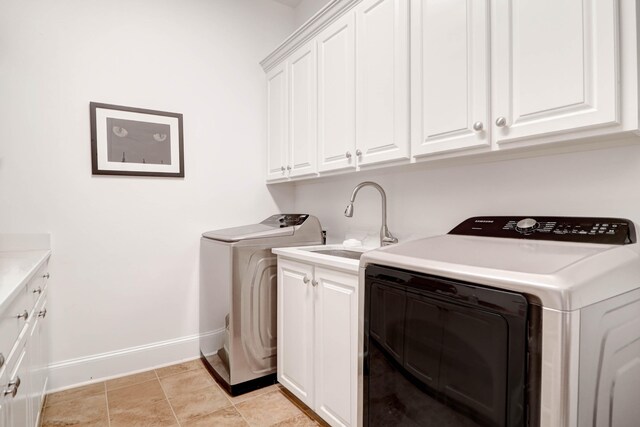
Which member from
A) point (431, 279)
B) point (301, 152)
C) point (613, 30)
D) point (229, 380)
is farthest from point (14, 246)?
point (613, 30)

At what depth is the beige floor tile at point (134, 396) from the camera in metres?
1.98

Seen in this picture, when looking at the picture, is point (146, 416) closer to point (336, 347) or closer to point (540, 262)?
point (336, 347)

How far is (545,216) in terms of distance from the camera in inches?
53.0

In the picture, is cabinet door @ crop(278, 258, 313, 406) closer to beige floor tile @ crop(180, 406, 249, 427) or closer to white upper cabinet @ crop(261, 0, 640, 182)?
beige floor tile @ crop(180, 406, 249, 427)

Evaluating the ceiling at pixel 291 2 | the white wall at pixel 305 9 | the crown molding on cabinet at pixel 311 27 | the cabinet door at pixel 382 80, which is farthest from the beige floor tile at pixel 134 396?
the ceiling at pixel 291 2

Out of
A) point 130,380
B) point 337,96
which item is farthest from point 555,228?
point 130,380

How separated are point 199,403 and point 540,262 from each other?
196 cm

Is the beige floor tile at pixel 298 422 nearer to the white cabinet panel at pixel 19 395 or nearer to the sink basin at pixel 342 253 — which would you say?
the sink basin at pixel 342 253

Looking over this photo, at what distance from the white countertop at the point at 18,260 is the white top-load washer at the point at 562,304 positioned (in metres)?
1.15

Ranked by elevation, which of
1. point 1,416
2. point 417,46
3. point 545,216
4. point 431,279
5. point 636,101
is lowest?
point 1,416

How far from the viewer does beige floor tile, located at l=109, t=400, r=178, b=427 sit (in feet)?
5.93

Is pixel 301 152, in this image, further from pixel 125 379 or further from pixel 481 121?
pixel 125 379

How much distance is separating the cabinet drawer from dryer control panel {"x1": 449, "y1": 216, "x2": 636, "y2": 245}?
162cm

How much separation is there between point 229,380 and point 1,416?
132 centimetres
